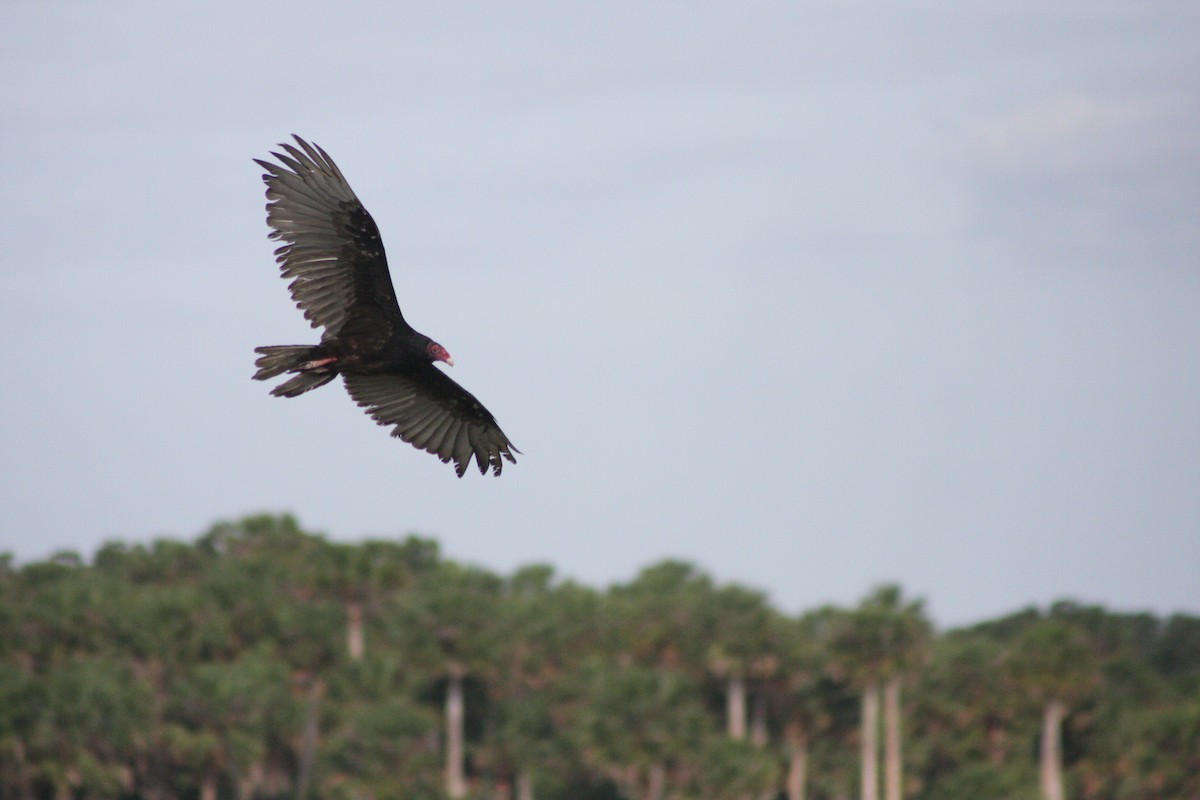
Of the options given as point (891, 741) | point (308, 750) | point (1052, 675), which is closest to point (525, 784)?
point (308, 750)

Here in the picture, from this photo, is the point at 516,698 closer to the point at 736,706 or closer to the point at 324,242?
the point at 736,706

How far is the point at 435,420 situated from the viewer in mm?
15219

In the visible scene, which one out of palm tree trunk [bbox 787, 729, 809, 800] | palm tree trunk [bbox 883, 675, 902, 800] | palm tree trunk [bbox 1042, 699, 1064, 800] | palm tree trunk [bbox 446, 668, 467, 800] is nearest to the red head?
palm tree trunk [bbox 883, 675, 902, 800]

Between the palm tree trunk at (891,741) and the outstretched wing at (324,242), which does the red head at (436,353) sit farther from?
the palm tree trunk at (891,741)

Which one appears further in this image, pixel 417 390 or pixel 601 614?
pixel 601 614

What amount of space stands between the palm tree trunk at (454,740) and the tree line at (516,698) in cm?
9

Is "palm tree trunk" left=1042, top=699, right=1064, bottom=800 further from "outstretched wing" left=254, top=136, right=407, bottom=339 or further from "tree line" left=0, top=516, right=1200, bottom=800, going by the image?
"outstretched wing" left=254, top=136, right=407, bottom=339

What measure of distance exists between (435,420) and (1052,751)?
41700 millimetres

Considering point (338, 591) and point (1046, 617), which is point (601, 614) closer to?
point (338, 591)

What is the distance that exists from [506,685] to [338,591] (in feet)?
19.2

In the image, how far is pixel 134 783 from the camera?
171 feet

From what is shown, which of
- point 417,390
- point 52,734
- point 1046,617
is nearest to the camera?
point 417,390

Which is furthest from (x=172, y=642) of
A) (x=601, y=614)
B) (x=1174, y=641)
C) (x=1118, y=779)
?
(x=1174, y=641)

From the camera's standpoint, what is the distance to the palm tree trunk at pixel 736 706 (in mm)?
54719
